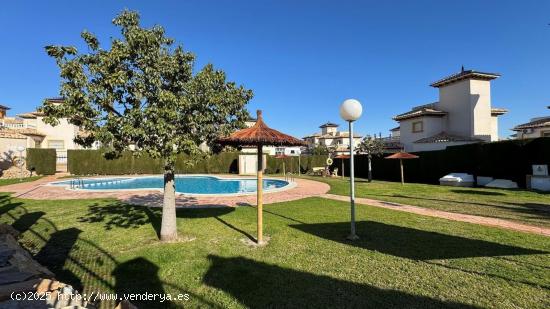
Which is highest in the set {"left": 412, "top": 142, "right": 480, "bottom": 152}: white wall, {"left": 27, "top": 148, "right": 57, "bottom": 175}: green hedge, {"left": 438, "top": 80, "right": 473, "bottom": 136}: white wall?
{"left": 438, "top": 80, "right": 473, "bottom": 136}: white wall

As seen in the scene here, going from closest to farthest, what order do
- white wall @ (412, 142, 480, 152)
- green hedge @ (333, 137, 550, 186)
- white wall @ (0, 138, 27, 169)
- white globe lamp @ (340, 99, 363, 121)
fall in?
white globe lamp @ (340, 99, 363, 121) < green hedge @ (333, 137, 550, 186) < white wall @ (412, 142, 480, 152) < white wall @ (0, 138, 27, 169)

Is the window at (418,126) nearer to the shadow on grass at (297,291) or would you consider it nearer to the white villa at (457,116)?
the white villa at (457,116)

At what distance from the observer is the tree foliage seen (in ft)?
20.7

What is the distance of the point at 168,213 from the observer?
803 centimetres

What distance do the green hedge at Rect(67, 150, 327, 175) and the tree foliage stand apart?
20.9m

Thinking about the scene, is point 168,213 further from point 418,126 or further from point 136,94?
point 418,126

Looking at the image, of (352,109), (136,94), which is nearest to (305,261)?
(352,109)

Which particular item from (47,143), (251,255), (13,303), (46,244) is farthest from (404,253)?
(47,143)

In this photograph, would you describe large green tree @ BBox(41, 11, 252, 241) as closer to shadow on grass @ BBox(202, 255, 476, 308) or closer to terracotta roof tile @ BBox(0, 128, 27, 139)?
shadow on grass @ BBox(202, 255, 476, 308)

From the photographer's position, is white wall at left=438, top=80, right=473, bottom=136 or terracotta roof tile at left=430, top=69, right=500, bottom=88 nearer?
terracotta roof tile at left=430, top=69, right=500, bottom=88

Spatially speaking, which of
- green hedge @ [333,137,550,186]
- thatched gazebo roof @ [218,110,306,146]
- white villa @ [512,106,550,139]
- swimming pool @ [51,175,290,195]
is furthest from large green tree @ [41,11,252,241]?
white villa @ [512,106,550,139]

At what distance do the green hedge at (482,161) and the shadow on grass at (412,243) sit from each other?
48.1ft

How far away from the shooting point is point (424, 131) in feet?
105

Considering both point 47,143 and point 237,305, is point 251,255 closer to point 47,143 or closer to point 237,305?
point 237,305
